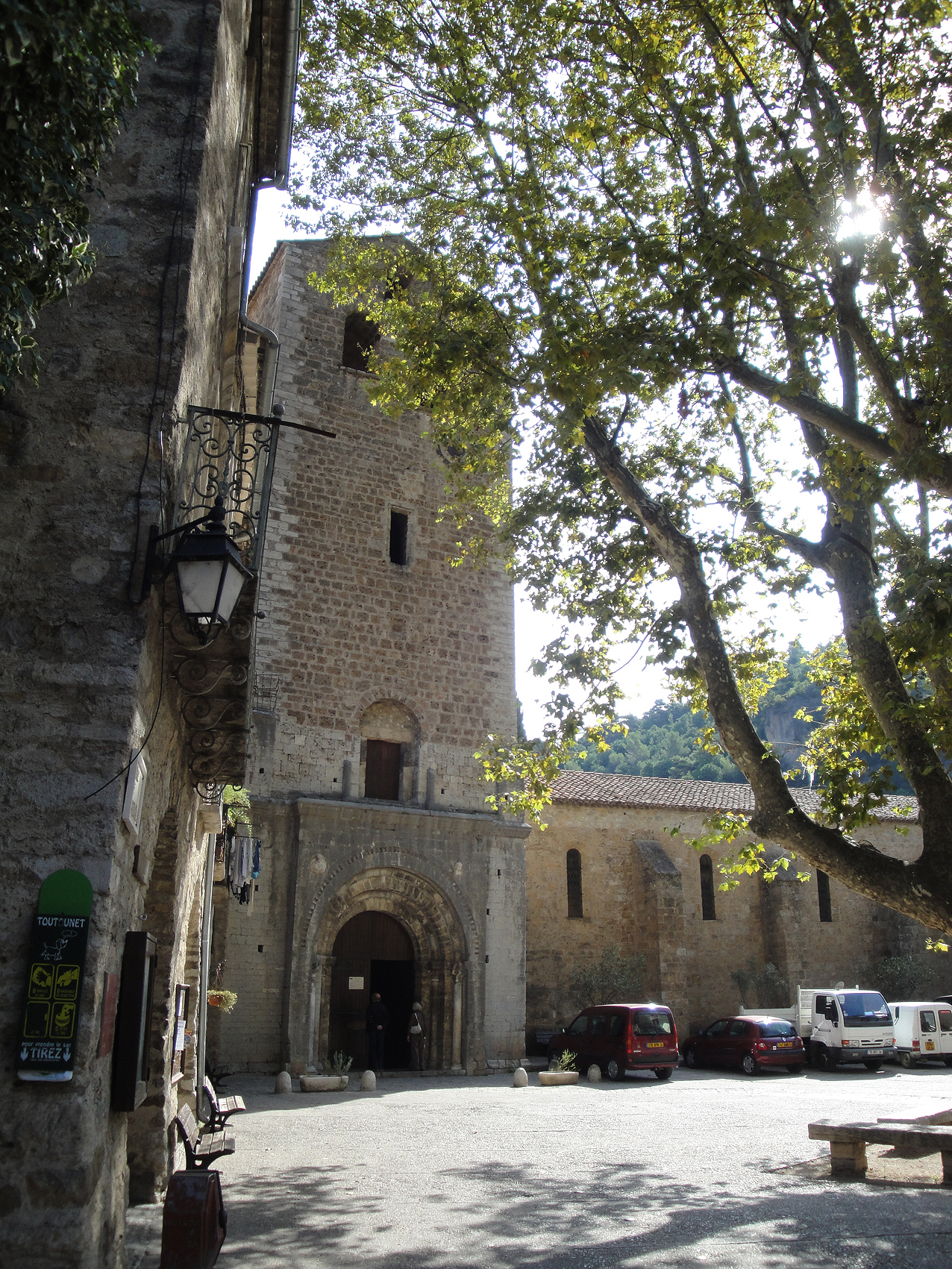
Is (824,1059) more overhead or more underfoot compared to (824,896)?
more underfoot

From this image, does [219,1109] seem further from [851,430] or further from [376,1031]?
[376,1031]

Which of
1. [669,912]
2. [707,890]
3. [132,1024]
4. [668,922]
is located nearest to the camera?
[132,1024]

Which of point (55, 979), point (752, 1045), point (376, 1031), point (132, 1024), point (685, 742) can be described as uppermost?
point (685, 742)

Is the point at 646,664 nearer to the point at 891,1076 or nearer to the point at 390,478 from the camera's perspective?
the point at 390,478

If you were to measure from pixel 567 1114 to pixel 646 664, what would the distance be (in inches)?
227

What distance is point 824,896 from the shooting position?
28281 millimetres

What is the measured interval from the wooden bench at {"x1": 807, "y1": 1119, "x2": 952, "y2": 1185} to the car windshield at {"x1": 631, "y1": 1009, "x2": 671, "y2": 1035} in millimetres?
9649

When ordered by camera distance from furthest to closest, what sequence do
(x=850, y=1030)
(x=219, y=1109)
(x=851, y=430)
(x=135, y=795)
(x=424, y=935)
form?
(x=850, y=1030) → (x=424, y=935) → (x=219, y=1109) → (x=851, y=430) → (x=135, y=795)

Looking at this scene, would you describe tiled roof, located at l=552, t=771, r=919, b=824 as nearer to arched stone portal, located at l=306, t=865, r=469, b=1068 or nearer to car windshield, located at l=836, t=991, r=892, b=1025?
car windshield, located at l=836, t=991, r=892, b=1025

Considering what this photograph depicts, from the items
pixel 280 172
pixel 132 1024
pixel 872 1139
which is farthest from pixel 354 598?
pixel 132 1024

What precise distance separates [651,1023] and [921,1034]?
7.00 meters

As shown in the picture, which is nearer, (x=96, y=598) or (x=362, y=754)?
(x=96, y=598)

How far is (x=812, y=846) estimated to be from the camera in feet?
27.0

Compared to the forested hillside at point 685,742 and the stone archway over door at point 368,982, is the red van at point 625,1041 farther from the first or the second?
the forested hillside at point 685,742
